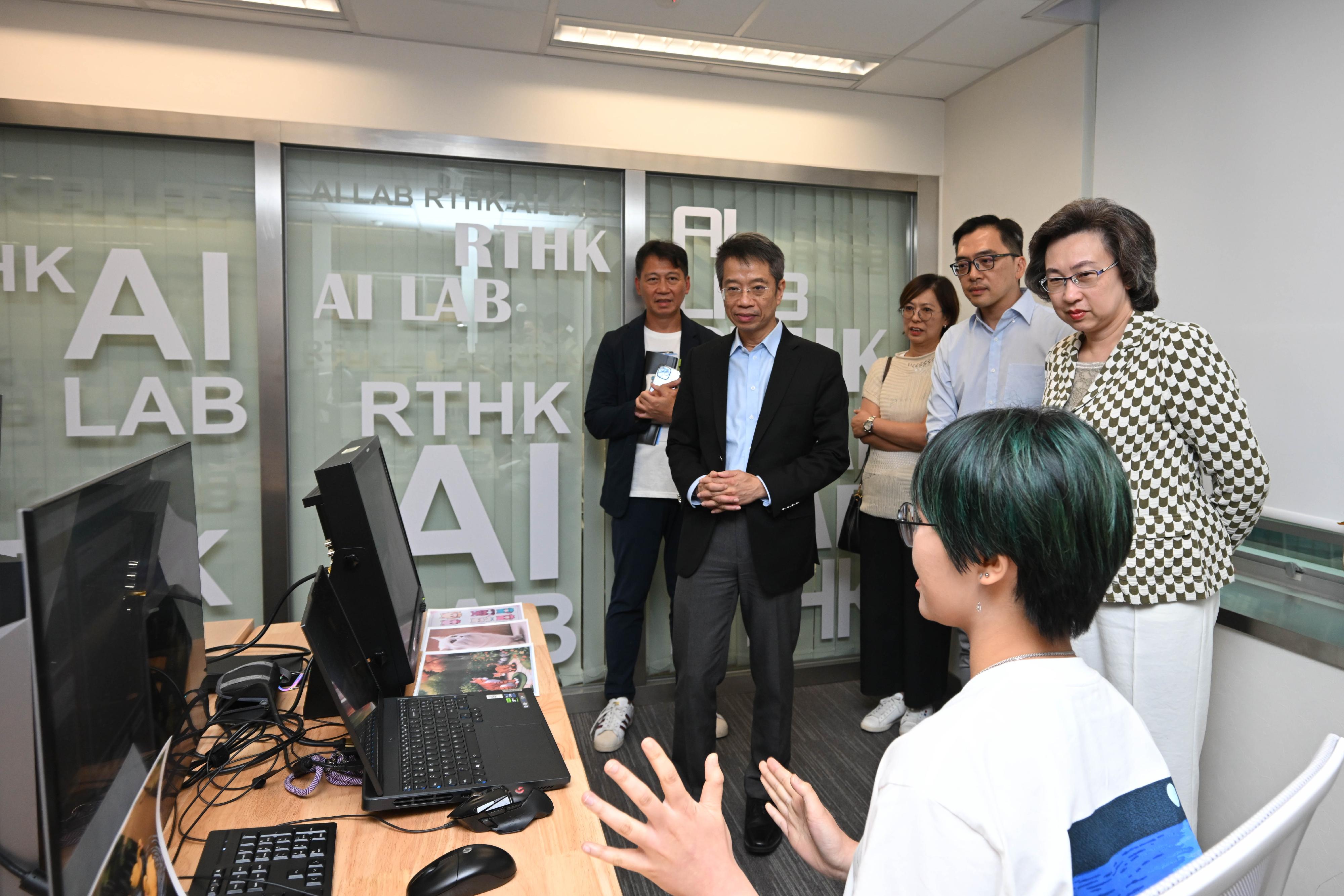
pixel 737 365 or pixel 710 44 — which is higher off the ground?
pixel 710 44

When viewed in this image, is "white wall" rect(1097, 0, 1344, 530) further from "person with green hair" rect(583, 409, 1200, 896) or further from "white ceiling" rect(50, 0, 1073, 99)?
"person with green hair" rect(583, 409, 1200, 896)

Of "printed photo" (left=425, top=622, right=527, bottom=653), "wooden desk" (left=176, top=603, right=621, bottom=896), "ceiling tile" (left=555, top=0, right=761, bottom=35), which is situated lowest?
"wooden desk" (left=176, top=603, right=621, bottom=896)

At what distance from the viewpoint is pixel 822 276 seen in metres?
3.68

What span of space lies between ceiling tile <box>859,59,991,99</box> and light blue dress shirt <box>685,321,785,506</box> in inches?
58.9

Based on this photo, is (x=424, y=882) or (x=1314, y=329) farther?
(x=1314, y=329)

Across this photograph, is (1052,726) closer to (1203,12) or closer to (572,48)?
(1203,12)

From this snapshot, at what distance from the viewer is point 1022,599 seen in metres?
0.88

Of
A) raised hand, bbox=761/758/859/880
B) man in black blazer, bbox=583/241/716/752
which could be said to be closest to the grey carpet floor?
man in black blazer, bbox=583/241/716/752

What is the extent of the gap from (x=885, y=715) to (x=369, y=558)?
2.51 metres

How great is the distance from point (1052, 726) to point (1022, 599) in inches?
6.7

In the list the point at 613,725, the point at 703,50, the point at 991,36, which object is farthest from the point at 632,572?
the point at 991,36

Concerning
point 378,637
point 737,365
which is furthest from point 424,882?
point 737,365

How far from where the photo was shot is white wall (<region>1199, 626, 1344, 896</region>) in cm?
192

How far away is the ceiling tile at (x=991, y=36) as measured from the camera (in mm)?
2803
